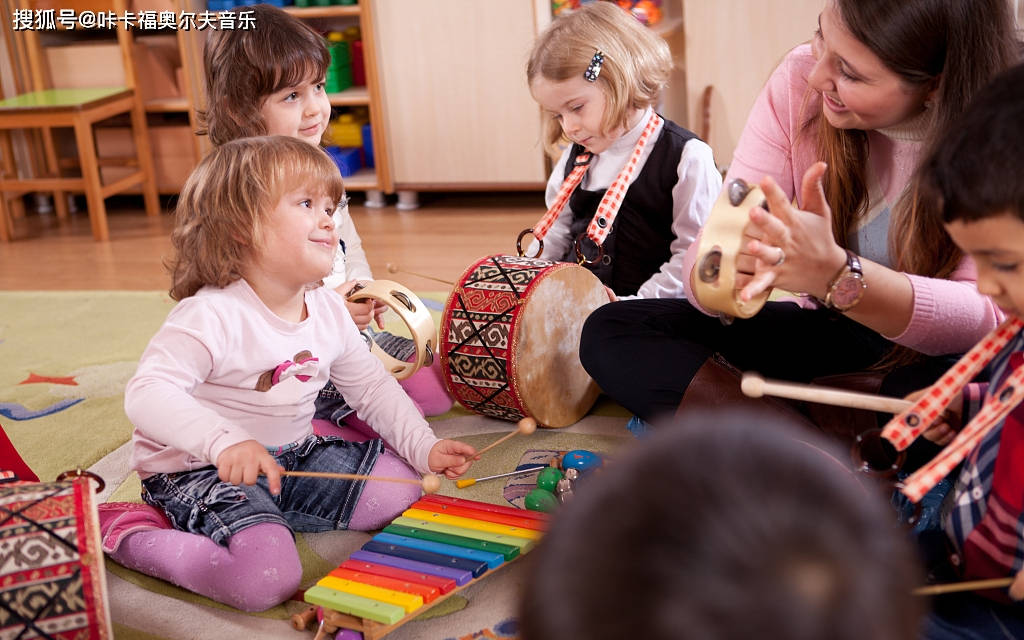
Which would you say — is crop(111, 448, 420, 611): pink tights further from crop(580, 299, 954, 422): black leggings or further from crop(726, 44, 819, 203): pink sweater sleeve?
crop(726, 44, 819, 203): pink sweater sleeve

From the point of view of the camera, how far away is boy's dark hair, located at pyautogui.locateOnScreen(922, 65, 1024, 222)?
912 millimetres

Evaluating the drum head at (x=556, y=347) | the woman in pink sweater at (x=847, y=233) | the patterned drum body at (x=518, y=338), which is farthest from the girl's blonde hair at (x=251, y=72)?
the woman in pink sweater at (x=847, y=233)

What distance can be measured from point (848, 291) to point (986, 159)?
274 millimetres

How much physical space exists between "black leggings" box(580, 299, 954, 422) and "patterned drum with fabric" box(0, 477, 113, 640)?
0.80m

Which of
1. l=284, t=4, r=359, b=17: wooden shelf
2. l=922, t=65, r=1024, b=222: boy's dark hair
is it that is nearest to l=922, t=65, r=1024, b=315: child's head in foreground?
l=922, t=65, r=1024, b=222: boy's dark hair

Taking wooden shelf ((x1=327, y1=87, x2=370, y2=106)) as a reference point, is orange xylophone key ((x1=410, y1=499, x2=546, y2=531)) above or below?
below

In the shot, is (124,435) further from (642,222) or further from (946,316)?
(946,316)

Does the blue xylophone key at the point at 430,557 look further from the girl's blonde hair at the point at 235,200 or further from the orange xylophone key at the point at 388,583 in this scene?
the girl's blonde hair at the point at 235,200

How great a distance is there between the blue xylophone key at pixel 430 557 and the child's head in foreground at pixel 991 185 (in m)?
0.66

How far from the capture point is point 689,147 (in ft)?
6.48

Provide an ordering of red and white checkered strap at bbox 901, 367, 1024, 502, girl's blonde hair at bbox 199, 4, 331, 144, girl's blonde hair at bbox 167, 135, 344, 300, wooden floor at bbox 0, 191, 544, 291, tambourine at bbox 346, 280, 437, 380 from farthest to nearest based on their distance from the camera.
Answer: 1. wooden floor at bbox 0, 191, 544, 291
2. girl's blonde hair at bbox 199, 4, 331, 144
3. tambourine at bbox 346, 280, 437, 380
4. girl's blonde hair at bbox 167, 135, 344, 300
5. red and white checkered strap at bbox 901, 367, 1024, 502

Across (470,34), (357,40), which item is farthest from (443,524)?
(357,40)

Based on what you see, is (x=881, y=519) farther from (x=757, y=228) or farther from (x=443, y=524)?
(x=443, y=524)

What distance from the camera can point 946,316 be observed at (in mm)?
1238
